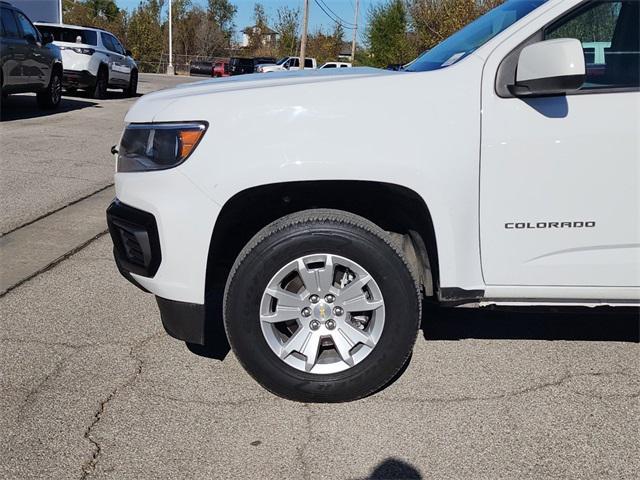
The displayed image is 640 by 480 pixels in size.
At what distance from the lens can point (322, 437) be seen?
325 cm

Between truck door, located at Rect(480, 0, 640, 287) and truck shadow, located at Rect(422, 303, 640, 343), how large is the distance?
3.26ft

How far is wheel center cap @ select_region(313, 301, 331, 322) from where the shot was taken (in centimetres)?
346

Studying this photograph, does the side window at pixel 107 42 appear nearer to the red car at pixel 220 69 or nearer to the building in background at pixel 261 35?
the red car at pixel 220 69

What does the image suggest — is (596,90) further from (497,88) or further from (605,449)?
(605,449)

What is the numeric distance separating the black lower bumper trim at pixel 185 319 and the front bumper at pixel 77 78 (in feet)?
56.6


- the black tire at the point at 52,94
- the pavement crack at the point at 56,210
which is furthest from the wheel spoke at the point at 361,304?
the black tire at the point at 52,94

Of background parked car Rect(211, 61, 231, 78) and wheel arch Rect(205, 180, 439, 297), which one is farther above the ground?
background parked car Rect(211, 61, 231, 78)

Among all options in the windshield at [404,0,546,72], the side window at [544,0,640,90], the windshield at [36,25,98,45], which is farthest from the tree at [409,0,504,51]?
the side window at [544,0,640,90]

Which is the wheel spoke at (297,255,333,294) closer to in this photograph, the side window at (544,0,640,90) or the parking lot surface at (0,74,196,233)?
the side window at (544,0,640,90)

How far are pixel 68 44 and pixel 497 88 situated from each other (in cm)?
1796

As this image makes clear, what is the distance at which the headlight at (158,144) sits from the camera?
332 cm

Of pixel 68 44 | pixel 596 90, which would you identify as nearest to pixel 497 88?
pixel 596 90

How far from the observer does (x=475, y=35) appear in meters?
3.98

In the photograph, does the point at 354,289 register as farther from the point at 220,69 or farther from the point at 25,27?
the point at 220,69
